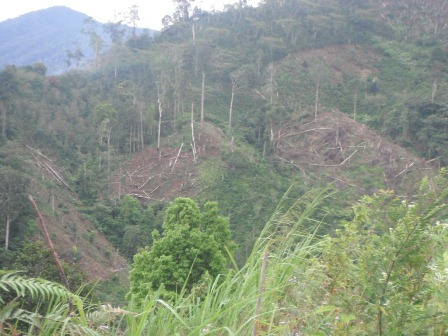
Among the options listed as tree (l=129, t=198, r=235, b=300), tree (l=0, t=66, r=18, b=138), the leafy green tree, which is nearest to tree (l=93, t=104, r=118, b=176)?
tree (l=0, t=66, r=18, b=138)

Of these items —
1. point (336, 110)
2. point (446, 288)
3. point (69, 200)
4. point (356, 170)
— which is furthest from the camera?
point (336, 110)

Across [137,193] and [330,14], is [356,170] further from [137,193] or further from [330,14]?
[330,14]

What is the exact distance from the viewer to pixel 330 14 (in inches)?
1033

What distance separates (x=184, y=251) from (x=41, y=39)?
6037 centimetres

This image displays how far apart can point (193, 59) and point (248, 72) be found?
3.32m

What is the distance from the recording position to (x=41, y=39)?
2382 inches

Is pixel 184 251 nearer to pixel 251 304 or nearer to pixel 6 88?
pixel 251 304

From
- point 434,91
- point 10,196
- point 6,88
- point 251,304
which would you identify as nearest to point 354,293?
point 251,304

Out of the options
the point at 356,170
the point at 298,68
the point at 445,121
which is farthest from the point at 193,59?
the point at 445,121

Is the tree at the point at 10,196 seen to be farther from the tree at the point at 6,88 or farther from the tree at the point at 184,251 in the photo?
the tree at the point at 6,88

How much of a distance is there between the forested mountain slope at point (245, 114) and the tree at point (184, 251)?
488 centimetres

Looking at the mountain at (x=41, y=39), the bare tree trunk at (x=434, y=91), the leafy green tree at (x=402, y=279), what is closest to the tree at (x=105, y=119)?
the bare tree trunk at (x=434, y=91)

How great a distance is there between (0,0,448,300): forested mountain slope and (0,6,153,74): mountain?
2767 centimetres

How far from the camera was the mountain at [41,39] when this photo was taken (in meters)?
54.8
